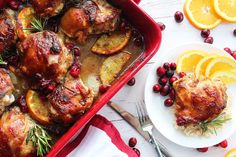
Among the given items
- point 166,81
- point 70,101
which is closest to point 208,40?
point 166,81

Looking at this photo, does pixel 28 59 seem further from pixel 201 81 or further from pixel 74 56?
pixel 201 81

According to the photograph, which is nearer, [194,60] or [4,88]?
[4,88]

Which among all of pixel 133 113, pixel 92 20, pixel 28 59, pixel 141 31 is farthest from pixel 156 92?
pixel 28 59

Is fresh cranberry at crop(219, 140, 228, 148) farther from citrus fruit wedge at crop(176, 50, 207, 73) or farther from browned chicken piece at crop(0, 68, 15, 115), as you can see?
browned chicken piece at crop(0, 68, 15, 115)

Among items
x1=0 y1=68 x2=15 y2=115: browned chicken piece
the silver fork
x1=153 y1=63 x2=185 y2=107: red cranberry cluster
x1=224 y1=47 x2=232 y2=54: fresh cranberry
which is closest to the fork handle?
the silver fork

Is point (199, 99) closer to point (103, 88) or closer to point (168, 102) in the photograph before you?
point (168, 102)

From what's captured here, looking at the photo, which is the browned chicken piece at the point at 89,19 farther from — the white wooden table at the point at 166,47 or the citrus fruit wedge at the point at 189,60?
the citrus fruit wedge at the point at 189,60
